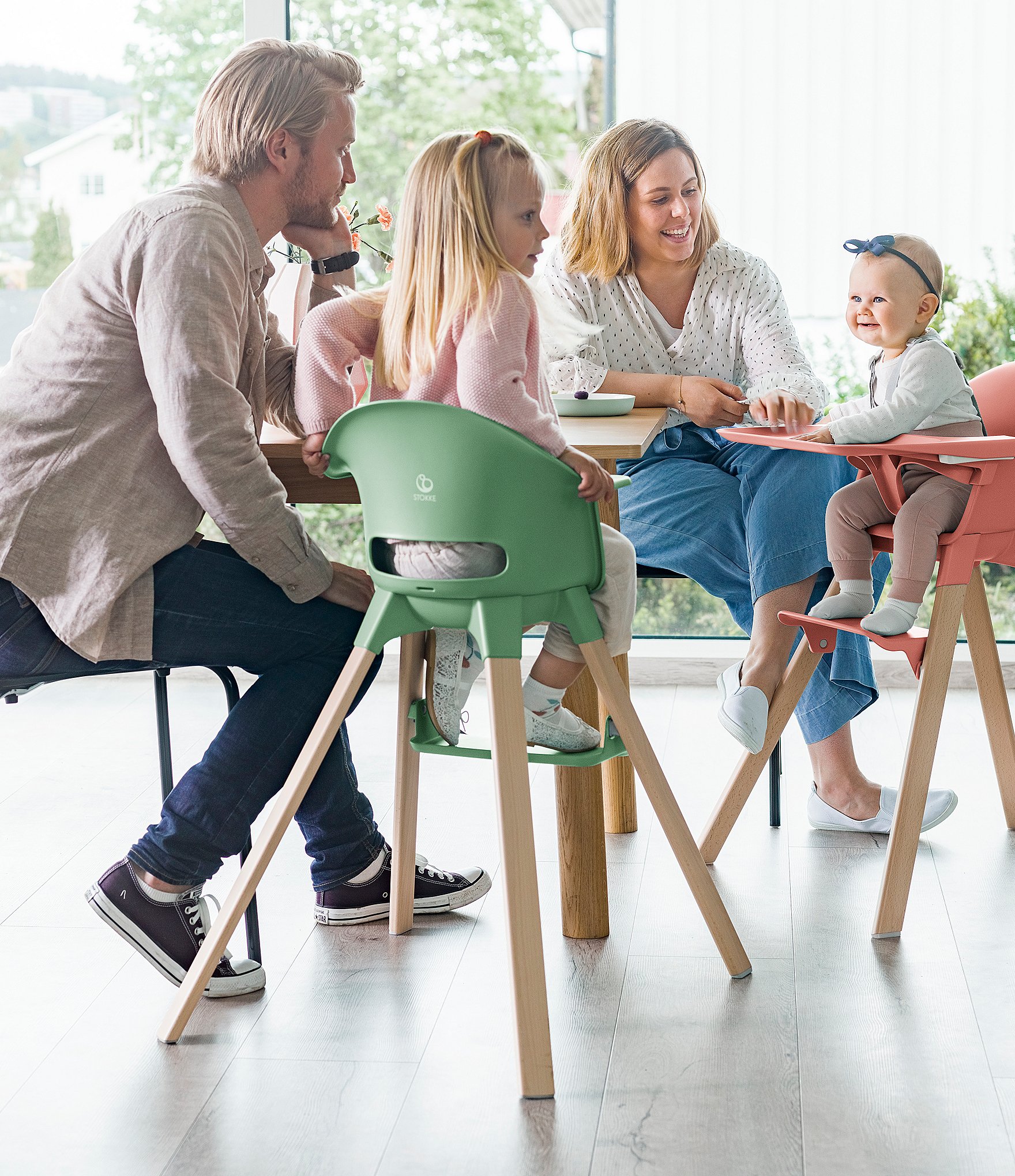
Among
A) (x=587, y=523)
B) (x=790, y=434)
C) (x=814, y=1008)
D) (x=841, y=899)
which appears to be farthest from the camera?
(x=841, y=899)

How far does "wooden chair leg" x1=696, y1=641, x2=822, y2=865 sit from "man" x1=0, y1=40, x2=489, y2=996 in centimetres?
72

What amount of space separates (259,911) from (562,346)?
3.58 ft

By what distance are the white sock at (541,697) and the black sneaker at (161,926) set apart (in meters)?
0.53

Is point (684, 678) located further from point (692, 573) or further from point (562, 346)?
point (562, 346)

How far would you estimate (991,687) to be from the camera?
225cm

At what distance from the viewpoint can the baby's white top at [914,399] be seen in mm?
1913

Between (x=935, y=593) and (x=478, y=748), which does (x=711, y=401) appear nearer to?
(x=935, y=593)

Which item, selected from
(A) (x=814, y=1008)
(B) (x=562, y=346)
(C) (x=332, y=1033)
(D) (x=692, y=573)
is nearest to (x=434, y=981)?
(C) (x=332, y=1033)

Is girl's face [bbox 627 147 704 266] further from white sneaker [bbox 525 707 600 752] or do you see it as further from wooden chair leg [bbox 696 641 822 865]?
white sneaker [bbox 525 707 600 752]

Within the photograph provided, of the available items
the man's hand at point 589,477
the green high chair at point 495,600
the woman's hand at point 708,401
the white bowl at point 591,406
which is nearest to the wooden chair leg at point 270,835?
the green high chair at point 495,600

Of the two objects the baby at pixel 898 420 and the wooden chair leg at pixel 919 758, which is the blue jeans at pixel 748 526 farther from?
the wooden chair leg at pixel 919 758

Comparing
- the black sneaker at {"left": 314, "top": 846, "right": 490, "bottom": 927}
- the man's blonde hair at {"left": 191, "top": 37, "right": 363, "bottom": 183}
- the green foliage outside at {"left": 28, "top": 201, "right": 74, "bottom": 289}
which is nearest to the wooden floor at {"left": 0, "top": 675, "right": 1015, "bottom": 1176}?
the black sneaker at {"left": 314, "top": 846, "right": 490, "bottom": 927}

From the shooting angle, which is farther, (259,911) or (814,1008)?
(259,911)

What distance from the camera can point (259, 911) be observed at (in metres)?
2.11
